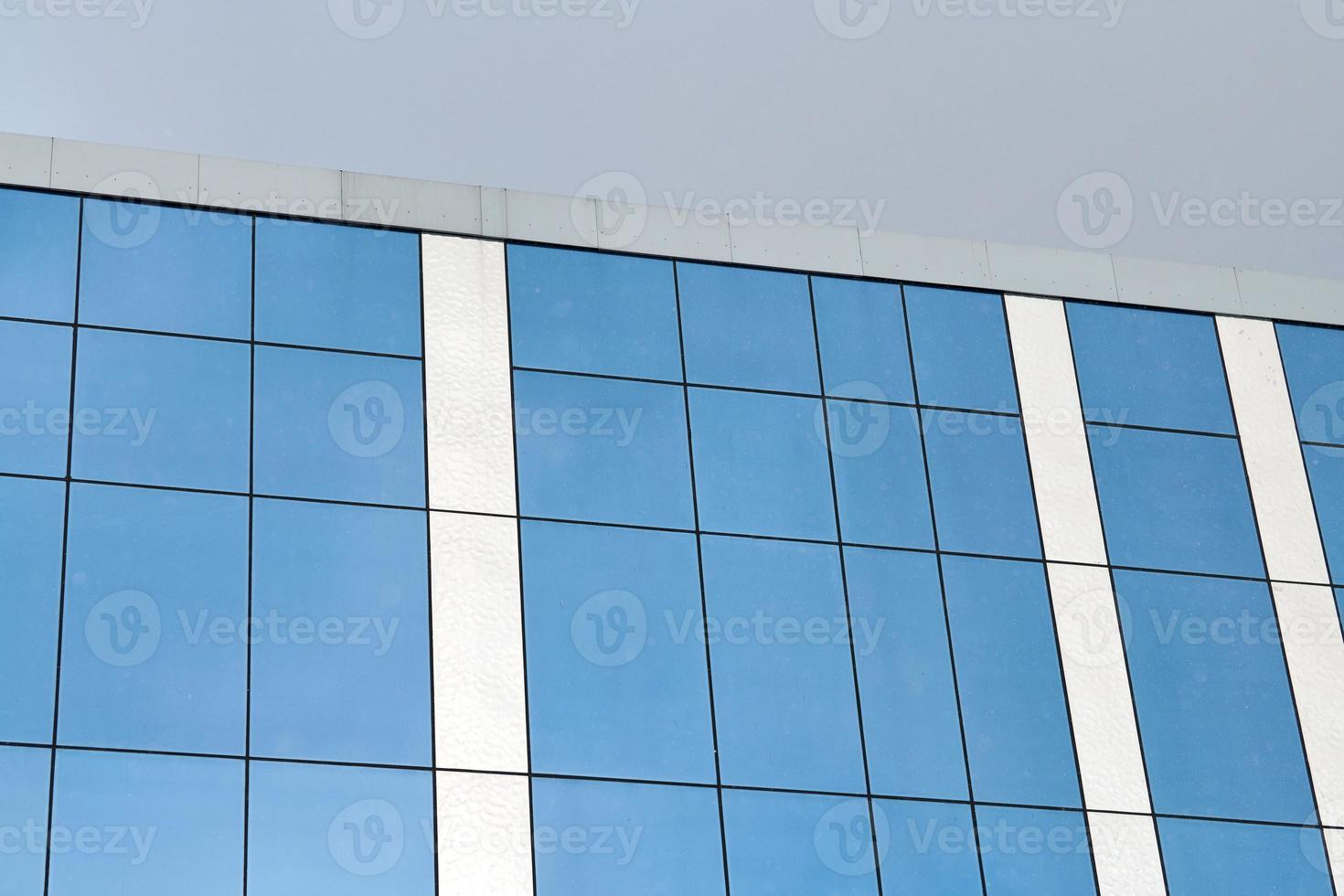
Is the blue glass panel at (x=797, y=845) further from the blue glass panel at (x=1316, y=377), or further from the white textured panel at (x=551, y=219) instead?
the blue glass panel at (x=1316, y=377)

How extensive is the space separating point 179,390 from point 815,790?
6042 mm

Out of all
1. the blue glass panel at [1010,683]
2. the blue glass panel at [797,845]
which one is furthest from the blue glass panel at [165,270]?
the blue glass panel at [1010,683]

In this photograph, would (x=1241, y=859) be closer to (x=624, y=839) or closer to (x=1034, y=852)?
(x=1034, y=852)

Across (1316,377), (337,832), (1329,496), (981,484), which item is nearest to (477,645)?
(337,832)

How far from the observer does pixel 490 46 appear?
1628cm

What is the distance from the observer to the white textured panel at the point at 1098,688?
55.2ft

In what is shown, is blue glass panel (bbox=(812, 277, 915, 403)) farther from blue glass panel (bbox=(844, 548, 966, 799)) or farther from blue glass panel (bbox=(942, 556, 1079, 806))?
blue glass panel (bbox=(942, 556, 1079, 806))

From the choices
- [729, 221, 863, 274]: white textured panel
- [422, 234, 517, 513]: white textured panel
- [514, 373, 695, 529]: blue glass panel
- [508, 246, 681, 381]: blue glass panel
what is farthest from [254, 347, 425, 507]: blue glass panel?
[729, 221, 863, 274]: white textured panel

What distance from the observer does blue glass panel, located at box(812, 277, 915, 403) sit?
1798 centimetres

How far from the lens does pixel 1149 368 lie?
1897 centimetres

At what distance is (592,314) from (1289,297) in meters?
7.21

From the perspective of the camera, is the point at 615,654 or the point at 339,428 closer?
the point at 615,654

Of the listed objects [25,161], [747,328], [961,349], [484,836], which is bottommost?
[484,836]

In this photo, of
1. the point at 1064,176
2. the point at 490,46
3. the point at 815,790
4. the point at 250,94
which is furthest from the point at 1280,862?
the point at 250,94
